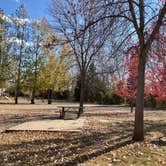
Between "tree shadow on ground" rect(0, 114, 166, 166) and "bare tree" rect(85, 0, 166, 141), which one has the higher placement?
"bare tree" rect(85, 0, 166, 141)

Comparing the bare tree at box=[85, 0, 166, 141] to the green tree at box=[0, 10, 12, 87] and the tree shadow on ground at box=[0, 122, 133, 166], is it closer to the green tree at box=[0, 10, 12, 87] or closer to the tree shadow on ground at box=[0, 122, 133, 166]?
the tree shadow on ground at box=[0, 122, 133, 166]

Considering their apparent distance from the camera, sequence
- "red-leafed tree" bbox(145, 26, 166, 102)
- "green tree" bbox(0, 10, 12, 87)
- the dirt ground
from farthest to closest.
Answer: "green tree" bbox(0, 10, 12, 87), "red-leafed tree" bbox(145, 26, 166, 102), the dirt ground

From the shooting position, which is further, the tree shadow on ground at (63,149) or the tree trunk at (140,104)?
the tree trunk at (140,104)

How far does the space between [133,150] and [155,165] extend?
4.71 feet

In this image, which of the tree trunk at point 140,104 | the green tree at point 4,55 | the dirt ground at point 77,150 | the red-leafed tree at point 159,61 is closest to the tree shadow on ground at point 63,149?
the dirt ground at point 77,150

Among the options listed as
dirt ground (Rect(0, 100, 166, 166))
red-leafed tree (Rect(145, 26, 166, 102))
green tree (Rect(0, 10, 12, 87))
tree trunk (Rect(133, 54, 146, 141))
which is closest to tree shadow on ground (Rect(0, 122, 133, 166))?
dirt ground (Rect(0, 100, 166, 166))

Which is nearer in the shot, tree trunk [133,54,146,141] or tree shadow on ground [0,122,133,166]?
tree shadow on ground [0,122,133,166]

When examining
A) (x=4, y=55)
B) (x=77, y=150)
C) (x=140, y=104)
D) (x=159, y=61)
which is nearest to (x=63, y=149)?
(x=77, y=150)

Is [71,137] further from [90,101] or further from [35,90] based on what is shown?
[90,101]

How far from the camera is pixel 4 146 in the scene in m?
7.55

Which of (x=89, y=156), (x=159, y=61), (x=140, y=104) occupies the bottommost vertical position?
(x=89, y=156)

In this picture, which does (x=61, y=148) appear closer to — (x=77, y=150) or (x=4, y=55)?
(x=77, y=150)

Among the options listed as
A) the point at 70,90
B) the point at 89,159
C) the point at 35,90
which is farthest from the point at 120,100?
the point at 89,159

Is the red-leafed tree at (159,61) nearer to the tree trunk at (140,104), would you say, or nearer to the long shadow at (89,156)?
the tree trunk at (140,104)
